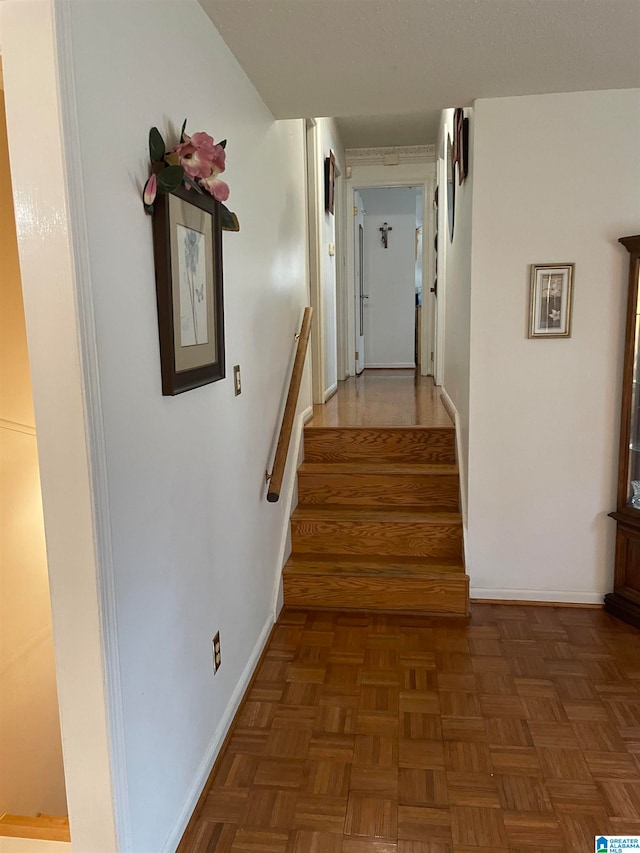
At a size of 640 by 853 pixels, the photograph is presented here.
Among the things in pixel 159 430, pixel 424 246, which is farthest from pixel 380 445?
pixel 424 246

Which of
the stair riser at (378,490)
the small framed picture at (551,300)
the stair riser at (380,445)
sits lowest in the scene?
the stair riser at (378,490)

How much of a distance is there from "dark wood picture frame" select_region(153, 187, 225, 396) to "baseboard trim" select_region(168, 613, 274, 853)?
3.62 feet

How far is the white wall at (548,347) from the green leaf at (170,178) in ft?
5.57

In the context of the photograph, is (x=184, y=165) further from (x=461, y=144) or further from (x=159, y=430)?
(x=461, y=144)

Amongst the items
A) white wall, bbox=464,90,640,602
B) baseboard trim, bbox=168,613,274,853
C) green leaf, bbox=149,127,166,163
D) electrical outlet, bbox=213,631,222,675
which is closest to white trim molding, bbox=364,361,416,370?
white wall, bbox=464,90,640,602

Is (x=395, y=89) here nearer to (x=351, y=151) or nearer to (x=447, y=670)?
(x=447, y=670)

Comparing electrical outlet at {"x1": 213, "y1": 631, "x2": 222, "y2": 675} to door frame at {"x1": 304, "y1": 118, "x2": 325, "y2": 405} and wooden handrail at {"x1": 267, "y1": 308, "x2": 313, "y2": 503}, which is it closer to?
wooden handrail at {"x1": 267, "y1": 308, "x2": 313, "y2": 503}

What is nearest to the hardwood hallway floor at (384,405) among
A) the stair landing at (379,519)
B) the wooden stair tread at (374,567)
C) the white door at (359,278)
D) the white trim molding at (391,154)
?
the stair landing at (379,519)

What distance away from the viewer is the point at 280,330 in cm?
286

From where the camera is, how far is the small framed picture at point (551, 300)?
265 centimetres

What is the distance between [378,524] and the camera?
304cm

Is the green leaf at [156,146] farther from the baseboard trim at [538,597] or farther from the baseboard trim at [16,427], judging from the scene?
the baseboard trim at [538,597]

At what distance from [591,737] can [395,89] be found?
244 centimetres

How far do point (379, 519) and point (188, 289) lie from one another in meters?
1.80
